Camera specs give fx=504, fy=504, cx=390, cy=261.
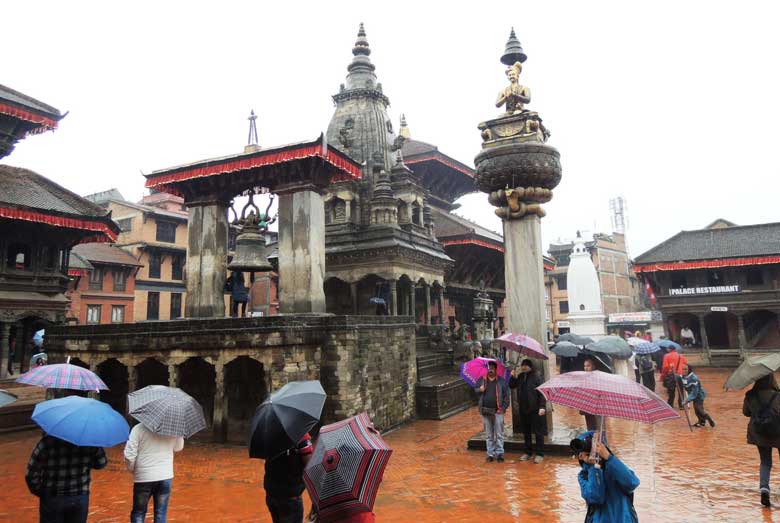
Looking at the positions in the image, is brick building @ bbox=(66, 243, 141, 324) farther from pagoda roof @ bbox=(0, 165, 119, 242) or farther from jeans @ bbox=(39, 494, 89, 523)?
jeans @ bbox=(39, 494, 89, 523)

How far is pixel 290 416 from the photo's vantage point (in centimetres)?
439

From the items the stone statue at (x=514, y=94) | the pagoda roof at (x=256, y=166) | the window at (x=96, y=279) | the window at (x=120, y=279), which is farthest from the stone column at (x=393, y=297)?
the window at (x=96, y=279)

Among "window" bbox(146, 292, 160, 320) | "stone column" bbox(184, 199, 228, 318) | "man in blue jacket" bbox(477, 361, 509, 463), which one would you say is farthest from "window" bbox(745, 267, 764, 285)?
"window" bbox(146, 292, 160, 320)

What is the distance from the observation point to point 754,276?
30.4 m

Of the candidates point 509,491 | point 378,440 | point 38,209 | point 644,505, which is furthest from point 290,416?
point 38,209

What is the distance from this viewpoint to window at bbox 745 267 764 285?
30156 mm

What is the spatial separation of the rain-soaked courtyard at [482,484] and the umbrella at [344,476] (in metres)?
3.91

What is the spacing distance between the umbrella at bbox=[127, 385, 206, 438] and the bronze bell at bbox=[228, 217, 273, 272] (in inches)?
323

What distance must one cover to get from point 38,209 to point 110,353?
8.31 metres

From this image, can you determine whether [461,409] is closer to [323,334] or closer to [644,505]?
[323,334]

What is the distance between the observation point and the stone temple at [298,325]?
1288 cm

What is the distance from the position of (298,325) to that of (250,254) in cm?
274

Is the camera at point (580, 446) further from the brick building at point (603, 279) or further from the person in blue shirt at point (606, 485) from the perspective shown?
the brick building at point (603, 279)

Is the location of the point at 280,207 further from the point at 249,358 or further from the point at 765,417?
the point at 765,417
